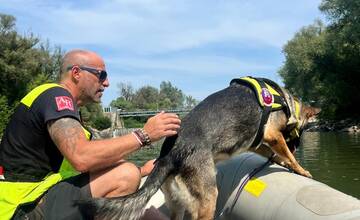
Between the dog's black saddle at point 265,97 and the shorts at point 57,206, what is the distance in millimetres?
1987

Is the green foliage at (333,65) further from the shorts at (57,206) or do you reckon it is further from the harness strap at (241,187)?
the shorts at (57,206)

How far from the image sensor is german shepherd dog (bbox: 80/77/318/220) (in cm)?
426

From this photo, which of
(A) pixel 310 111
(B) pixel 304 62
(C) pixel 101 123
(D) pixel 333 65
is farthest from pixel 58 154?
(C) pixel 101 123

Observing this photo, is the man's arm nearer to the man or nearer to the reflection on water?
the man

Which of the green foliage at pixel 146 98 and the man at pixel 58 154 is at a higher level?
the man at pixel 58 154

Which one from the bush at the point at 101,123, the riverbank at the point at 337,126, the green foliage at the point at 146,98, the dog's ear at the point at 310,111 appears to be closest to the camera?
the dog's ear at the point at 310,111

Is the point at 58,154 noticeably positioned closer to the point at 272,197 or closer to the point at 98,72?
the point at 98,72

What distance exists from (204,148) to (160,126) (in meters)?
0.80

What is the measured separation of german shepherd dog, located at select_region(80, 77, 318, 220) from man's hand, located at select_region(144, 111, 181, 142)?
1.76 feet

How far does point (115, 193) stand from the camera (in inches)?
148

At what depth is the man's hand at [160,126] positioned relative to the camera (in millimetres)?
3658

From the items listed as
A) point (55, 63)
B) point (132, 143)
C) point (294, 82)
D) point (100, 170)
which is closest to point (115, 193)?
point (100, 170)

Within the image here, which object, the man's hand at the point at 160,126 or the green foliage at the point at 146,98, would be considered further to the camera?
the green foliage at the point at 146,98

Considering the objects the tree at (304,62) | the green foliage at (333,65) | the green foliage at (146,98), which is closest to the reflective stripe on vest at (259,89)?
the green foliage at (333,65)
